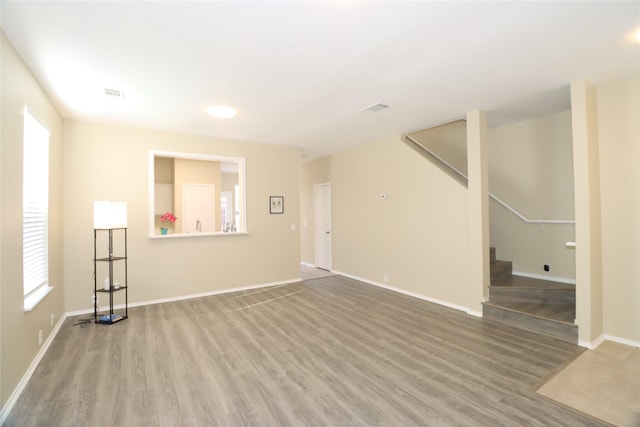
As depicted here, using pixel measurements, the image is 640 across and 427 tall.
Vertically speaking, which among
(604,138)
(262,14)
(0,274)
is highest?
(262,14)

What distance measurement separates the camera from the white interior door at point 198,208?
682cm

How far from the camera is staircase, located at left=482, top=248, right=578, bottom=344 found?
11.2 feet

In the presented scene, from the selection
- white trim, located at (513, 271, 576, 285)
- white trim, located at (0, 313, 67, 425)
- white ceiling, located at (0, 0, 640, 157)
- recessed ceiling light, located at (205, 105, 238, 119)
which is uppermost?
recessed ceiling light, located at (205, 105, 238, 119)

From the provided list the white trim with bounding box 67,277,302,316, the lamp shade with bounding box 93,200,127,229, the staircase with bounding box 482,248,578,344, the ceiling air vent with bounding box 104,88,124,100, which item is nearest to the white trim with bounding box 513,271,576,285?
the staircase with bounding box 482,248,578,344

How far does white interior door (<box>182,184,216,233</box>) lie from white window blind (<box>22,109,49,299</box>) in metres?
3.36

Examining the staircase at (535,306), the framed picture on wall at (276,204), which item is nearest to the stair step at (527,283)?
the staircase at (535,306)

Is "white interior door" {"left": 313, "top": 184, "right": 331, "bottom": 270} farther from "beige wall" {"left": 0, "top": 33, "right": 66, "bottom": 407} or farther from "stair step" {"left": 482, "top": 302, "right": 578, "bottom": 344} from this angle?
"beige wall" {"left": 0, "top": 33, "right": 66, "bottom": 407}

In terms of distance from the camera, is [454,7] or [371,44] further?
[371,44]

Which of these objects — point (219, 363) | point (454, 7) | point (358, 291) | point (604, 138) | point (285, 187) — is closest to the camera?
point (454, 7)

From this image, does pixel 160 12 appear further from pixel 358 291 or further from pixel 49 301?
pixel 358 291

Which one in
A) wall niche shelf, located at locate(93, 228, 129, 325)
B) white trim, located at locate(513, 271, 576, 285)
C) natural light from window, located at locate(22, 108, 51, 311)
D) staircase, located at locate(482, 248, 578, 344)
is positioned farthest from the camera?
white trim, located at locate(513, 271, 576, 285)

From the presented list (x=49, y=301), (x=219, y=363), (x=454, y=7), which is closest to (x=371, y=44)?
(x=454, y=7)

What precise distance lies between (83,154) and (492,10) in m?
5.15

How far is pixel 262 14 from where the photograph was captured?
207 centimetres
